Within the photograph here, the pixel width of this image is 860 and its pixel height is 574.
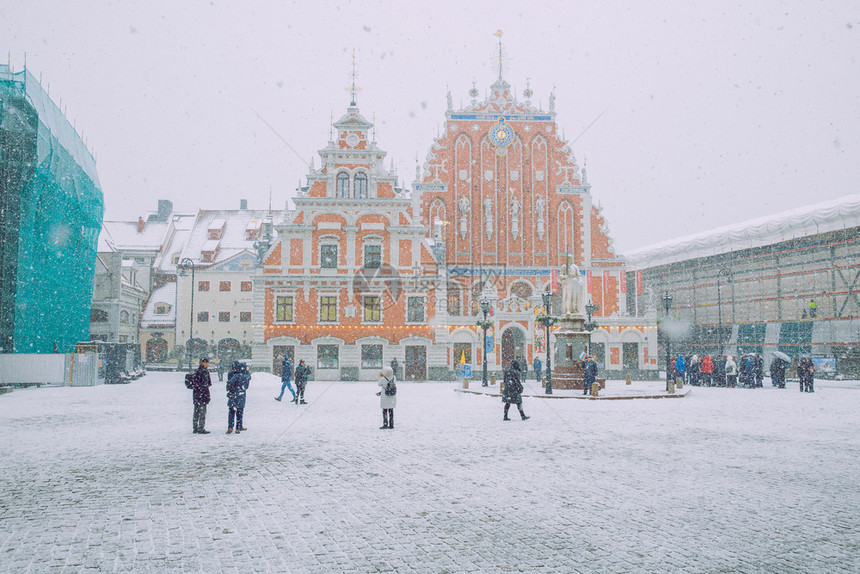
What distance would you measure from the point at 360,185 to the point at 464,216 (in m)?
7.42

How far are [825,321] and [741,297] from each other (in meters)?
7.76

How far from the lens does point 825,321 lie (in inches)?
1524

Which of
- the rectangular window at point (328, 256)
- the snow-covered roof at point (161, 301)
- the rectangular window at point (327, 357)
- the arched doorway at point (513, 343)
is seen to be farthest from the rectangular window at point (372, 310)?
the snow-covered roof at point (161, 301)

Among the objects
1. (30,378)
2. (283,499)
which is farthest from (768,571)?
(30,378)

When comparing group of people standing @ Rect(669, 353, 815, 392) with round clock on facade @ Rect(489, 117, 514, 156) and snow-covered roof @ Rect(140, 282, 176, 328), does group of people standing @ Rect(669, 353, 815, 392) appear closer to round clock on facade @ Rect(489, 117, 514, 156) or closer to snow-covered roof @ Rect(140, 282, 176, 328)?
round clock on facade @ Rect(489, 117, 514, 156)

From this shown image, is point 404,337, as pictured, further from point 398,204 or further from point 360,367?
point 398,204

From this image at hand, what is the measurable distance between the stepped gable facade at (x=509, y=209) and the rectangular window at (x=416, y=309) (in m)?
4.05

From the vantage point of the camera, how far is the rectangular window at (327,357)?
36250 mm

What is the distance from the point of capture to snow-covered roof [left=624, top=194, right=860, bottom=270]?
3825cm

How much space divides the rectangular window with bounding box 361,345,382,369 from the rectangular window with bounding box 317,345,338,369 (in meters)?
1.54

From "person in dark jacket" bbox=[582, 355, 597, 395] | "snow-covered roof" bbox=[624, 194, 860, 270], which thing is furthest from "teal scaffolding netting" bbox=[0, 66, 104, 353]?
"snow-covered roof" bbox=[624, 194, 860, 270]

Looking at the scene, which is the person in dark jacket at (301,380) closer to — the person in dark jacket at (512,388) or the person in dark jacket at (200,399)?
the person in dark jacket at (200,399)

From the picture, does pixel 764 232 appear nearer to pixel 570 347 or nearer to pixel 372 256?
pixel 570 347

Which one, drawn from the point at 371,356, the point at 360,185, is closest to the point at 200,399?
the point at 371,356
